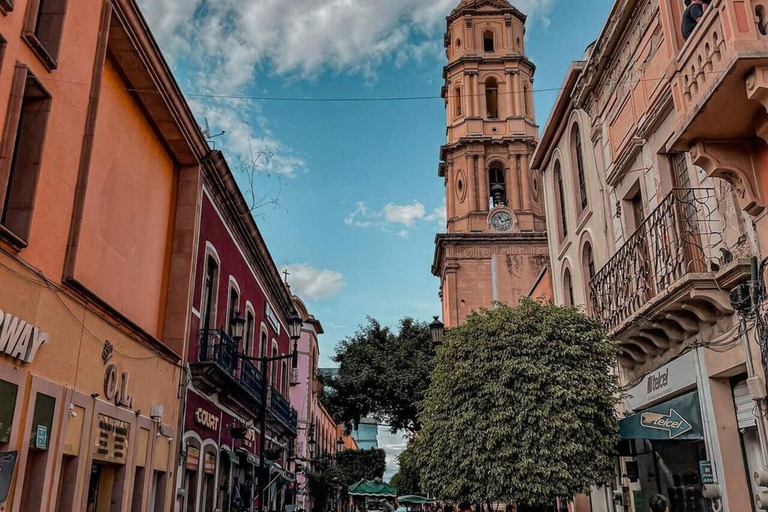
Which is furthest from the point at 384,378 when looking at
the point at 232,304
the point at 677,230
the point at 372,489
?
the point at 677,230

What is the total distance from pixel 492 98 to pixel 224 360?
95.7 feet

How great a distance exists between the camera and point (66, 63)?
334 inches

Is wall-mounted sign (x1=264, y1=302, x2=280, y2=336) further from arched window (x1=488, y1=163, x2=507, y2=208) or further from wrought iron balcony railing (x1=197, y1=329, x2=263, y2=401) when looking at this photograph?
arched window (x1=488, y1=163, x2=507, y2=208)

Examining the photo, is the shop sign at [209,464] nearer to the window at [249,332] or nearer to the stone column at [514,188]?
Result: the window at [249,332]

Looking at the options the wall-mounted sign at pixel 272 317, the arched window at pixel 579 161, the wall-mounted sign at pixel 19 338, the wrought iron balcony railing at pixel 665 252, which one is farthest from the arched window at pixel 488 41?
the wall-mounted sign at pixel 19 338

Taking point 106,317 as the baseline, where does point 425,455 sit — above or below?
below

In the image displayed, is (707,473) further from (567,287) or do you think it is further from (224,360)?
(224,360)

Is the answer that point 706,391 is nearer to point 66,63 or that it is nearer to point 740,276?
point 740,276

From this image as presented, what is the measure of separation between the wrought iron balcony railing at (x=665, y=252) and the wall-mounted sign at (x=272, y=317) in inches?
524

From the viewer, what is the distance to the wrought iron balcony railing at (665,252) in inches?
351

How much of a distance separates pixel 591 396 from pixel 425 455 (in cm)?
335

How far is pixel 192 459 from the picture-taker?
13.1 metres

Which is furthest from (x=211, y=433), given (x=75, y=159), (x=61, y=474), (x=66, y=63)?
(x=66, y=63)

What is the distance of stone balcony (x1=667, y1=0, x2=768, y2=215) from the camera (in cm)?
645
